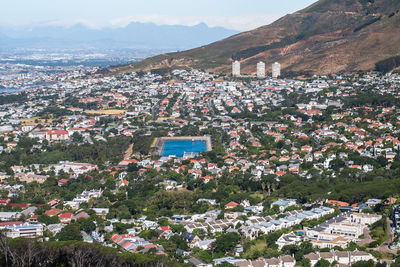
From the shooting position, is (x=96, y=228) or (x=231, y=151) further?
(x=231, y=151)

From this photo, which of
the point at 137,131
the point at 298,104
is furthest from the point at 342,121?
the point at 137,131

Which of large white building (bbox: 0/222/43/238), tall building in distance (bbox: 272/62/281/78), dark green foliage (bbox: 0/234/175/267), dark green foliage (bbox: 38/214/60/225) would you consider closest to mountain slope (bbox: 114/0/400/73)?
tall building in distance (bbox: 272/62/281/78)

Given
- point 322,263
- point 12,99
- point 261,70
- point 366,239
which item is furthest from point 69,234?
point 261,70

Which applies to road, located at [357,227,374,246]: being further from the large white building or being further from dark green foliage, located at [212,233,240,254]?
the large white building

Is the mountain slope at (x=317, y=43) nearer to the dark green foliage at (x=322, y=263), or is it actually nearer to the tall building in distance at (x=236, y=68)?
the tall building in distance at (x=236, y=68)

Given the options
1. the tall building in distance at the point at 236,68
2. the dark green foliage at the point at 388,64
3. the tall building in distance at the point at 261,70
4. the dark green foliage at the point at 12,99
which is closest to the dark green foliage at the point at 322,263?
the dark green foliage at the point at 12,99

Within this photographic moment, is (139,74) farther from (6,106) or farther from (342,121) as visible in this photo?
(342,121)

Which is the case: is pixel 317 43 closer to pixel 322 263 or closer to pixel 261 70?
pixel 261 70
